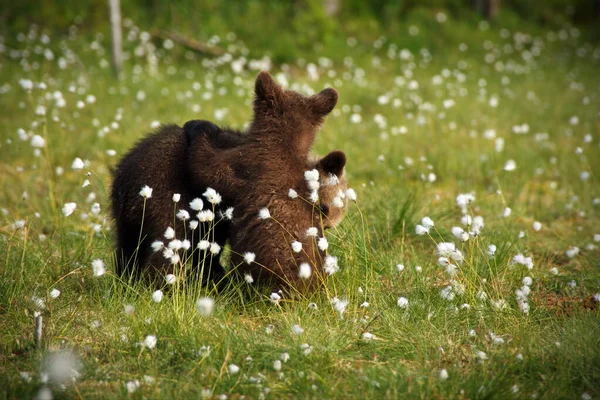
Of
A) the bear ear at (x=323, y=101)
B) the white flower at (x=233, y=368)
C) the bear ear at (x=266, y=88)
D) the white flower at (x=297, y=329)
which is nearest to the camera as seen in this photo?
the white flower at (x=233, y=368)

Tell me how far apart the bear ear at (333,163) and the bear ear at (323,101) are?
376 mm

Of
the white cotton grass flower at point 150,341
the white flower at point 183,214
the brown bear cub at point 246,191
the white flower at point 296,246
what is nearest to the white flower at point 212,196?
the brown bear cub at point 246,191

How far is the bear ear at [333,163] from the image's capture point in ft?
14.2

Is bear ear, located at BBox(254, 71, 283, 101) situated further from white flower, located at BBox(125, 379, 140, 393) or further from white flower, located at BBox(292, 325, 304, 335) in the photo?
white flower, located at BBox(125, 379, 140, 393)

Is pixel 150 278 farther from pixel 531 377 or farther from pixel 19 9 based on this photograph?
pixel 19 9

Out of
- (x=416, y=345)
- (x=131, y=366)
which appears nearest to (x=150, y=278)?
(x=131, y=366)

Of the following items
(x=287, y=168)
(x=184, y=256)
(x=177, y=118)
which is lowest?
(x=177, y=118)

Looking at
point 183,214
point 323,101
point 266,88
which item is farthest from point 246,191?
point 323,101

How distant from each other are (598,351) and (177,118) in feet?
22.4

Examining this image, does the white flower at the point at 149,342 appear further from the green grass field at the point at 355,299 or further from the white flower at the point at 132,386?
the white flower at the point at 132,386

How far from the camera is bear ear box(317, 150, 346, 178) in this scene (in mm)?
4324

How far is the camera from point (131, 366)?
11.7 feet

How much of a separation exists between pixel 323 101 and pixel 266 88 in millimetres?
417

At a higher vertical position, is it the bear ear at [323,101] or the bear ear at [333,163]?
the bear ear at [323,101]
